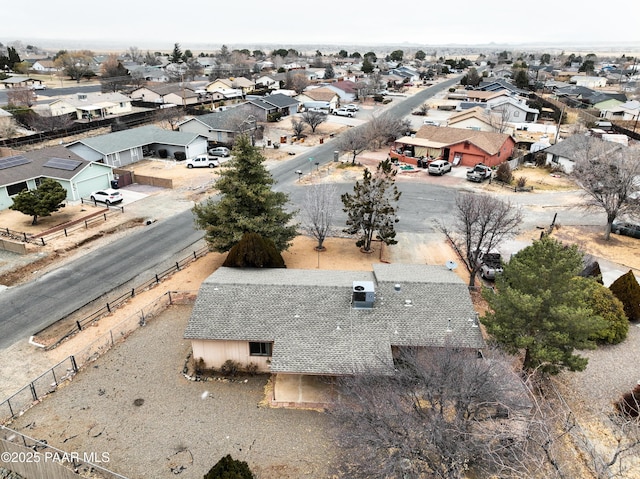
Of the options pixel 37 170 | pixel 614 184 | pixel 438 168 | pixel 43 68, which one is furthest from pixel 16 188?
pixel 43 68

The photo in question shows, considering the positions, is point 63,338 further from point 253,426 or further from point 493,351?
point 493,351

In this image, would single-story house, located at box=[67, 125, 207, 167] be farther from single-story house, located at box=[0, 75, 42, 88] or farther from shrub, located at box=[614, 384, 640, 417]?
single-story house, located at box=[0, 75, 42, 88]

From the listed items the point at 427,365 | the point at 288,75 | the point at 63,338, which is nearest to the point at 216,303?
the point at 63,338

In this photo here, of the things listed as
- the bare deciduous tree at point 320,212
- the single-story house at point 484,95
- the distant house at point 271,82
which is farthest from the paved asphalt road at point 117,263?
the distant house at point 271,82

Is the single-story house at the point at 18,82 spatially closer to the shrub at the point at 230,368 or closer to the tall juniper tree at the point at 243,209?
the tall juniper tree at the point at 243,209

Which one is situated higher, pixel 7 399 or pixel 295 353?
pixel 295 353

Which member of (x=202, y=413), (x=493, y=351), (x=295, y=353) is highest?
(x=493, y=351)
